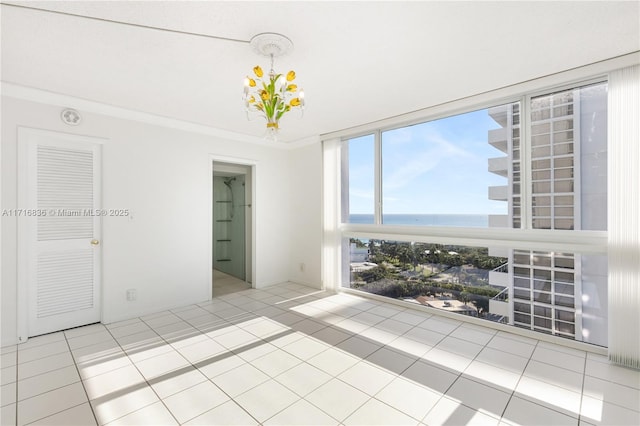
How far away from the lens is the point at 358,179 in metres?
4.66

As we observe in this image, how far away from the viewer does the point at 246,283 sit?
17.8ft

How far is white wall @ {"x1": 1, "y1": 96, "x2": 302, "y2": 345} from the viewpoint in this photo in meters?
2.92

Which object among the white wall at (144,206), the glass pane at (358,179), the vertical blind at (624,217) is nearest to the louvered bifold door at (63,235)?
the white wall at (144,206)

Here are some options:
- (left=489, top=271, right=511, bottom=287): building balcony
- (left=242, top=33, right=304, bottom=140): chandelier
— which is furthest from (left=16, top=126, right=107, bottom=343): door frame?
(left=489, top=271, right=511, bottom=287): building balcony

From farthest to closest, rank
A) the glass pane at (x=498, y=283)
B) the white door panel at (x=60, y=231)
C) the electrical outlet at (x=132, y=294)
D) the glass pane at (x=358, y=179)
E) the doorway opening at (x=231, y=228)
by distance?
1. the doorway opening at (x=231, y=228)
2. the glass pane at (x=358, y=179)
3. the electrical outlet at (x=132, y=294)
4. the white door panel at (x=60, y=231)
5. the glass pane at (x=498, y=283)

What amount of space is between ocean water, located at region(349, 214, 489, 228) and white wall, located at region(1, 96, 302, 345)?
7.98 feet

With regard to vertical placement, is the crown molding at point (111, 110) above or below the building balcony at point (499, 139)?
above

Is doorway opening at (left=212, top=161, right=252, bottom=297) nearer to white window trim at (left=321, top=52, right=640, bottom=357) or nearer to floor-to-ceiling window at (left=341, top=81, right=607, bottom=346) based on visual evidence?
white window trim at (left=321, top=52, right=640, bottom=357)

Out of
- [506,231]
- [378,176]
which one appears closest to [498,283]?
[506,231]

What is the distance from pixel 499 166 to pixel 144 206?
4.36m

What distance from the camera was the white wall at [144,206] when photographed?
2.92m

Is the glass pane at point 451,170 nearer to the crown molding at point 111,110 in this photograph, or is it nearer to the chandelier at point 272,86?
the crown molding at point 111,110

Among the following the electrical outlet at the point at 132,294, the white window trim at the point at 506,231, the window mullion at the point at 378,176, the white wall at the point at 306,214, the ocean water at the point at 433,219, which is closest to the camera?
the white window trim at the point at 506,231

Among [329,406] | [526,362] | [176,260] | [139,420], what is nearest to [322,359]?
[329,406]
